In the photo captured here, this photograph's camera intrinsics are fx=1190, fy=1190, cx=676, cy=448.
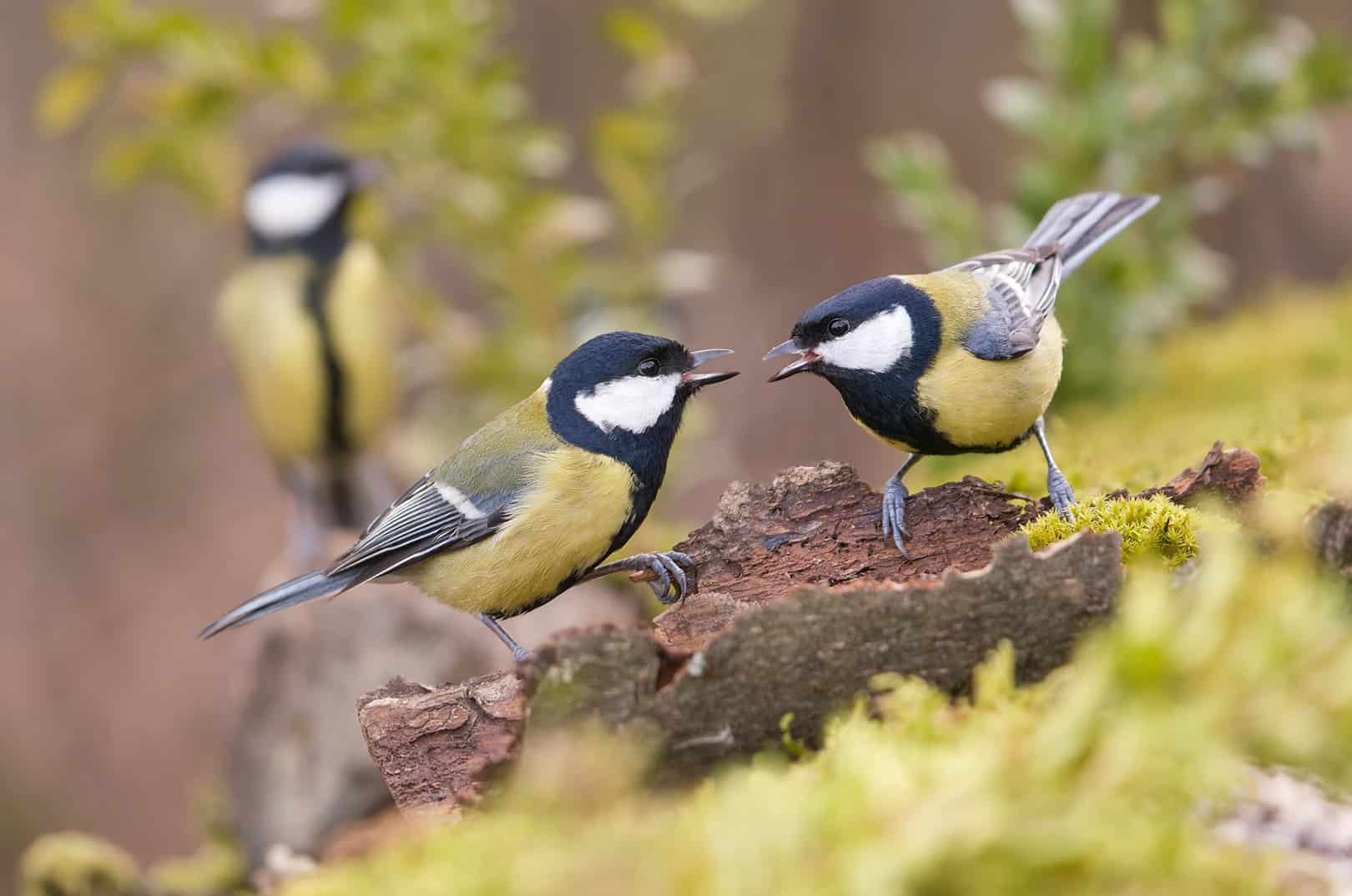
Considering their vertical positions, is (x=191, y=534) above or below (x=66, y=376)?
below

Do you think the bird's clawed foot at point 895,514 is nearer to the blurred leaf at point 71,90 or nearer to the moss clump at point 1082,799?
the moss clump at point 1082,799

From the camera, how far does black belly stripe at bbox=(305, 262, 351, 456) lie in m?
3.04

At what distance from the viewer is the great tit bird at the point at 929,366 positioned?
1615mm

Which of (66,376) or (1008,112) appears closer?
(1008,112)

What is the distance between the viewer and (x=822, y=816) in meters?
0.73

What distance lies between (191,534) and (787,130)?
3251 mm

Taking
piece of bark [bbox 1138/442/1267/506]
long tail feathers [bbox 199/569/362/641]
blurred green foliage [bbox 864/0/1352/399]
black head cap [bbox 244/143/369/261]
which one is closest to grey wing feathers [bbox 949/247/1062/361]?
piece of bark [bbox 1138/442/1267/506]

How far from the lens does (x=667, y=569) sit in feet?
5.13

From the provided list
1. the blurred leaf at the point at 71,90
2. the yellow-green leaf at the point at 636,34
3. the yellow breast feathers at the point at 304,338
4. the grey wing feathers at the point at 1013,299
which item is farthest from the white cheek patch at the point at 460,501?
the blurred leaf at the point at 71,90

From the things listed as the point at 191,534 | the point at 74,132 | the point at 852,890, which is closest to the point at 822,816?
the point at 852,890

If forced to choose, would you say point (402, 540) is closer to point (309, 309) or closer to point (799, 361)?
point (799, 361)

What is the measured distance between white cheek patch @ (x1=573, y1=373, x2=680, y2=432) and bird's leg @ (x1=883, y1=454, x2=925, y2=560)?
1.09 feet

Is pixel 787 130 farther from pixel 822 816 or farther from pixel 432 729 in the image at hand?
pixel 822 816

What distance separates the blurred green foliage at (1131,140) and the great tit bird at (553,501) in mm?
1641
